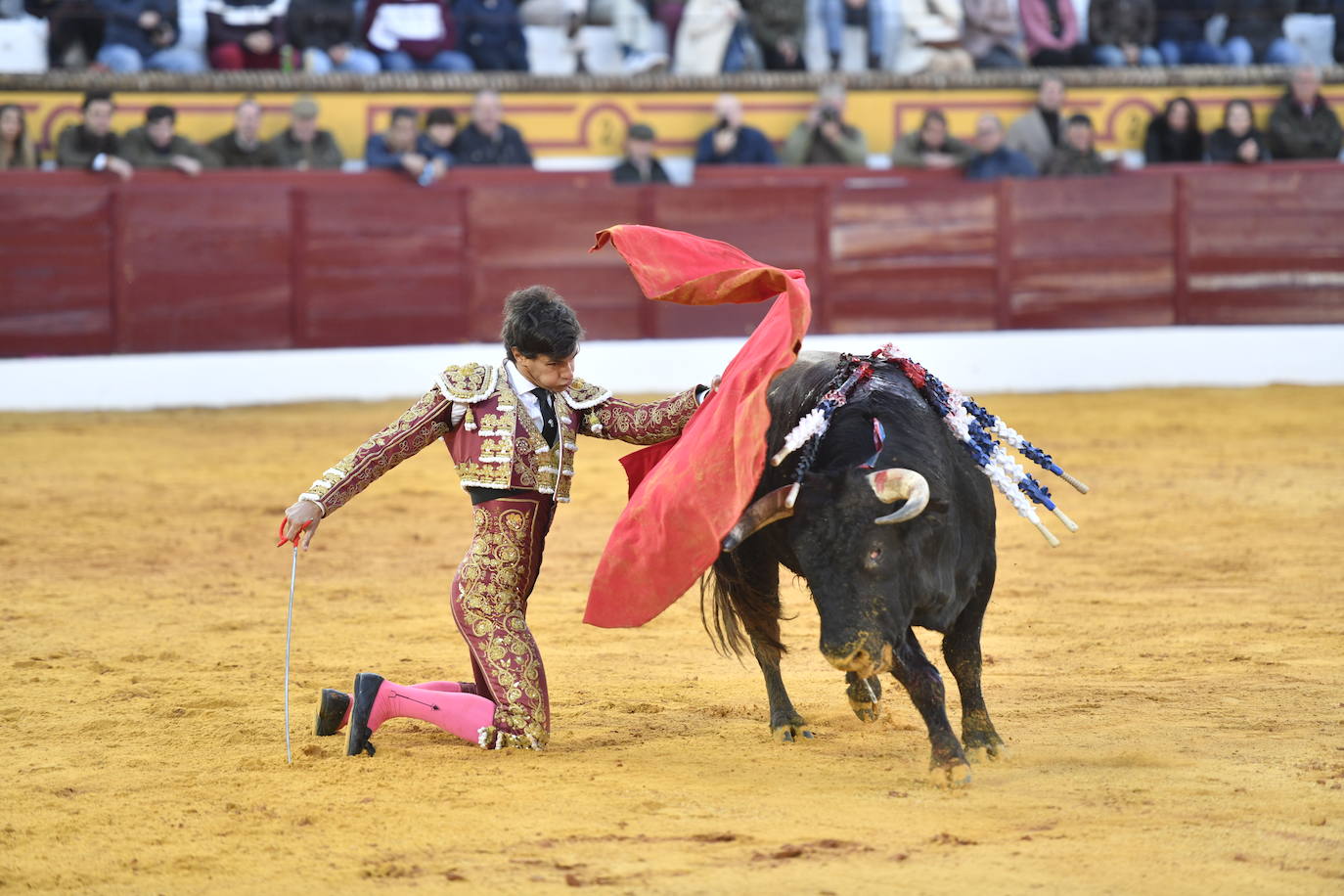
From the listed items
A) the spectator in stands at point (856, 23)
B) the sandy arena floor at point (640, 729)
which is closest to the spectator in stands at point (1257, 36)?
the spectator in stands at point (856, 23)

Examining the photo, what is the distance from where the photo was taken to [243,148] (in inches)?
391

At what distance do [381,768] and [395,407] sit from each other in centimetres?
638

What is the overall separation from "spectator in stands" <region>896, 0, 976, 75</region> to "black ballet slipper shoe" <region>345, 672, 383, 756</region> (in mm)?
8354

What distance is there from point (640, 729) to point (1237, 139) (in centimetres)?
865

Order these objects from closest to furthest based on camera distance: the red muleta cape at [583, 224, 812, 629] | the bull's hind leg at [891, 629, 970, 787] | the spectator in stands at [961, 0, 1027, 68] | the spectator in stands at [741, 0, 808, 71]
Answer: the bull's hind leg at [891, 629, 970, 787] < the red muleta cape at [583, 224, 812, 629] < the spectator in stands at [741, 0, 808, 71] < the spectator in stands at [961, 0, 1027, 68]

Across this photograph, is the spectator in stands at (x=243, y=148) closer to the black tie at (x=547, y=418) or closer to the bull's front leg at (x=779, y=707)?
the black tie at (x=547, y=418)

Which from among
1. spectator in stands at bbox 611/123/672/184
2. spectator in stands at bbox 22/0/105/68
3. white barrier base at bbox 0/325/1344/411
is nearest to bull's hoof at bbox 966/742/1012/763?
white barrier base at bbox 0/325/1344/411

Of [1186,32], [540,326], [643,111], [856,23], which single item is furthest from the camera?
[1186,32]

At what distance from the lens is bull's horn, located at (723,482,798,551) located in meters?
3.21

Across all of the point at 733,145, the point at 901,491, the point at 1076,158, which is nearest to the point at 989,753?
the point at 901,491

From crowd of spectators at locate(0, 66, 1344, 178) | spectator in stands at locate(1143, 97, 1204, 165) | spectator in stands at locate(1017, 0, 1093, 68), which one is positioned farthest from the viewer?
spectator in stands at locate(1017, 0, 1093, 68)

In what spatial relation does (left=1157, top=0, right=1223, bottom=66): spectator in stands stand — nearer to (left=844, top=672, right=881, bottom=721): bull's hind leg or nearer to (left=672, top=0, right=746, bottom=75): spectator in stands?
(left=672, top=0, right=746, bottom=75): spectator in stands

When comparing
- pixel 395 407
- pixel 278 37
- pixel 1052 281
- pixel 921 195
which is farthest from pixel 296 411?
pixel 1052 281

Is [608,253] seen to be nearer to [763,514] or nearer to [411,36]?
[411,36]
